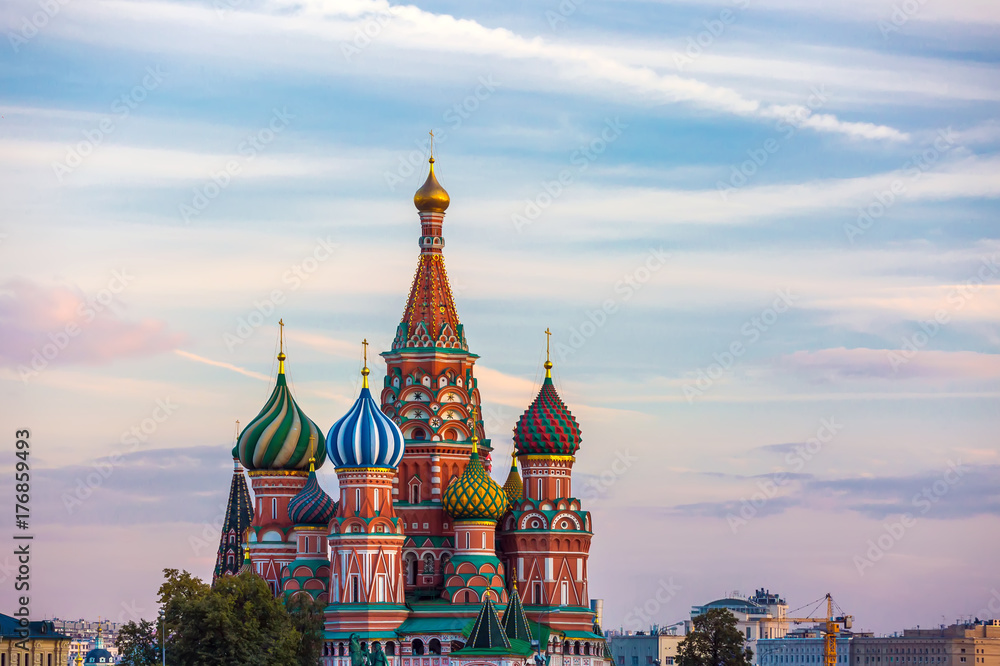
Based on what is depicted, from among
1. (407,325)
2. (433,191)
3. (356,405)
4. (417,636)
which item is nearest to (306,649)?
(417,636)

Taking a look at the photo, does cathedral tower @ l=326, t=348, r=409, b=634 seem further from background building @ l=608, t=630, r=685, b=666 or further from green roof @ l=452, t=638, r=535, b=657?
background building @ l=608, t=630, r=685, b=666

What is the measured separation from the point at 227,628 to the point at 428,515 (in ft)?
35.3

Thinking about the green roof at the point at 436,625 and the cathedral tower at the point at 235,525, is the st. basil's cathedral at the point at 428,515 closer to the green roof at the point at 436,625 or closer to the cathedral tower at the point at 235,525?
the green roof at the point at 436,625

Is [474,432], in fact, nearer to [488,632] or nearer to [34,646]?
[488,632]

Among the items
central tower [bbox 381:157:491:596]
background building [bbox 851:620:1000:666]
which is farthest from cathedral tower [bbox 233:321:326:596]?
background building [bbox 851:620:1000:666]

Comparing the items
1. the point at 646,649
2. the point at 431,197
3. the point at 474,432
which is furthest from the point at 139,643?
the point at 646,649

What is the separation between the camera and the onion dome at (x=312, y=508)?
72625 mm

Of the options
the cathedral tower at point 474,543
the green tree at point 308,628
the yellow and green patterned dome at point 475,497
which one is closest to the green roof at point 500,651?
the cathedral tower at point 474,543

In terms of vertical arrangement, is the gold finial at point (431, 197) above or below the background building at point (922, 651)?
above

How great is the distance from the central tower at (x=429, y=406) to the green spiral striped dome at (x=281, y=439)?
3.40 meters

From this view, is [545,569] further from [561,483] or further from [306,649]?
[306,649]

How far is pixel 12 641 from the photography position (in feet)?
251

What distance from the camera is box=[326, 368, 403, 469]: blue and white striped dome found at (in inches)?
2717

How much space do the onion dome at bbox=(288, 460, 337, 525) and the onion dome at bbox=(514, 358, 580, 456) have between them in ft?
24.1
